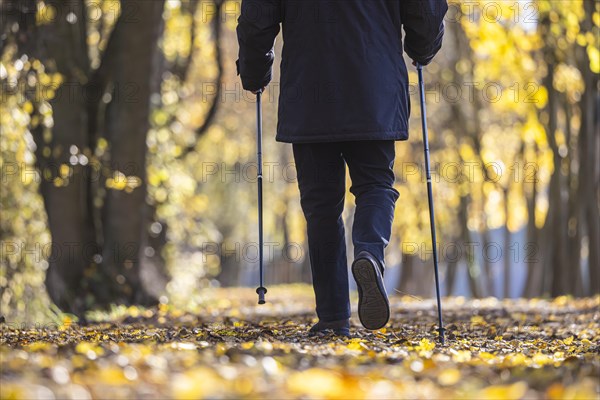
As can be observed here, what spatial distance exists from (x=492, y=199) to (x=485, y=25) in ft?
52.4

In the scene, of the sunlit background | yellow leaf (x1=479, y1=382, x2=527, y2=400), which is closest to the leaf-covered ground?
yellow leaf (x1=479, y1=382, x2=527, y2=400)

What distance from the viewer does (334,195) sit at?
529 centimetres

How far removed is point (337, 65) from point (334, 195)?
690mm

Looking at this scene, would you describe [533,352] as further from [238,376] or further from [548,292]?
[548,292]

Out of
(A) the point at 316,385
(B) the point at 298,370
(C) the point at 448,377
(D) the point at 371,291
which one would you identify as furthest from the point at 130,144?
(A) the point at 316,385

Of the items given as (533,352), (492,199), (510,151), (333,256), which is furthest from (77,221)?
(492,199)

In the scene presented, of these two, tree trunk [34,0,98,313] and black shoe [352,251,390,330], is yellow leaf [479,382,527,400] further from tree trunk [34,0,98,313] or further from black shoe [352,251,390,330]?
tree trunk [34,0,98,313]

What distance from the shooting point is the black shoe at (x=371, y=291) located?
479cm

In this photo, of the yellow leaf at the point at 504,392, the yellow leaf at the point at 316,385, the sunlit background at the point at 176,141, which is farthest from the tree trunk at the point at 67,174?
the yellow leaf at the point at 504,392

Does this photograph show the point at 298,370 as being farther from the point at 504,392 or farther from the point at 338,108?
the point at 338,108

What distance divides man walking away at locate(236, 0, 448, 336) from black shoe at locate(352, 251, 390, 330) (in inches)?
8.5

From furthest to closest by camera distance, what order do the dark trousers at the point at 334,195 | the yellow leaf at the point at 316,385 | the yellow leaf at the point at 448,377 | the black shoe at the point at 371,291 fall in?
the dark trousers at the point at 334,195 < the black shoe at the point at 371,291 < the yellow leaf at the point at 448,377 < the yellow leaf at the point at 316,385

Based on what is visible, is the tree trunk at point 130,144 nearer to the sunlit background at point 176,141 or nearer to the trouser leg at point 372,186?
the sunlit background at point 176,141

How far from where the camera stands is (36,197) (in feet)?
33.7
